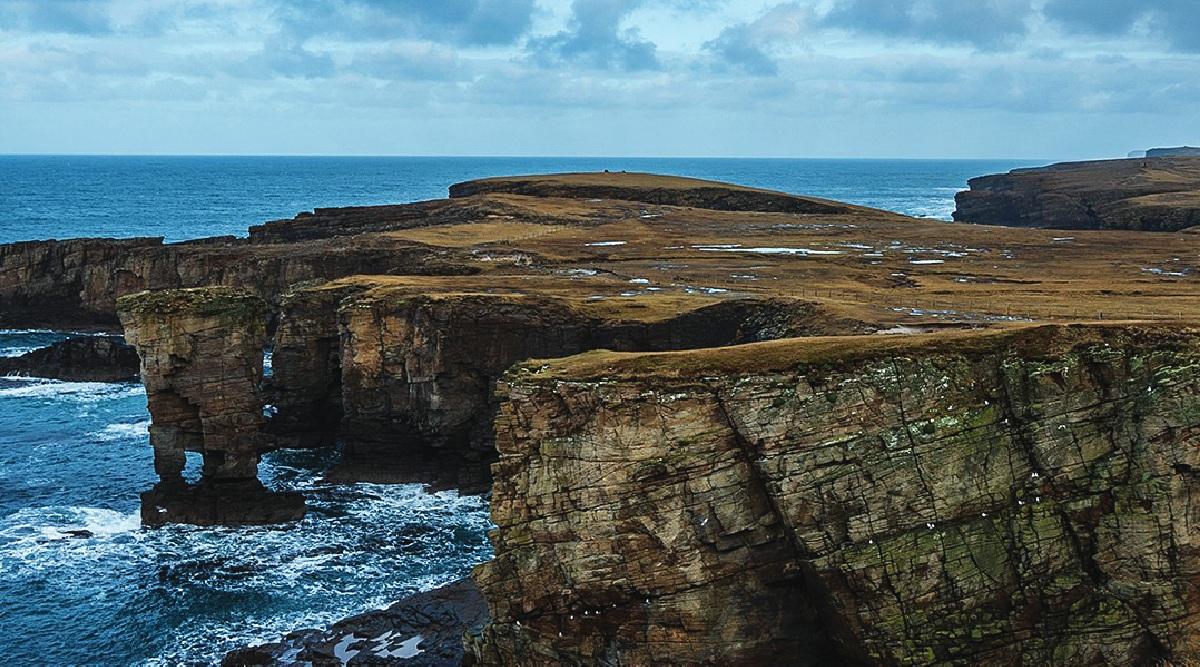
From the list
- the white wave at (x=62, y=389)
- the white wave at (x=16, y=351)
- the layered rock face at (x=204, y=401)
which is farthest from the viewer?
the white wave at (x=16, y=351)

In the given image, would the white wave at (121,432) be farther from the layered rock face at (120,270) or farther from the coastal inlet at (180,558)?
the layered rock face at (120,270)

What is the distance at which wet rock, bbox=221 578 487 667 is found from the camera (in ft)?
138

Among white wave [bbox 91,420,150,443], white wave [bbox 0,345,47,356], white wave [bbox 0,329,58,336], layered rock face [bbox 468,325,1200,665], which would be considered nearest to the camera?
layered rock face [bbox 468,325,1200,665]

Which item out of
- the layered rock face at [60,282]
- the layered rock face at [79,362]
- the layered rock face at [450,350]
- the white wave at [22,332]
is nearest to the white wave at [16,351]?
the layered rock face at [79,362]

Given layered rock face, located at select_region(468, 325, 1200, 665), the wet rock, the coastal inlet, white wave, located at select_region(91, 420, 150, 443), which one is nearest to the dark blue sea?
the coastal inlet

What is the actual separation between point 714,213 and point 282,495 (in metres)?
85.5

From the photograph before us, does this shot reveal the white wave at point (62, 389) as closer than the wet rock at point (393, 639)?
No

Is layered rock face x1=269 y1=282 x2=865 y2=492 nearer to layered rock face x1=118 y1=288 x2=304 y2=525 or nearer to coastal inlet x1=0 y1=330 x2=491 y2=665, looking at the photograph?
Answer: coastal inlet x1=0 y1=330 x2=491 y2=665

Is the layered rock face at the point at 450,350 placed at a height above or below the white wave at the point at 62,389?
above

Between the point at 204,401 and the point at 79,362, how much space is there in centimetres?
3691

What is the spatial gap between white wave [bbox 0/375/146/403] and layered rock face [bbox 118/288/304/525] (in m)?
27.1

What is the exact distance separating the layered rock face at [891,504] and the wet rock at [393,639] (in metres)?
8.68

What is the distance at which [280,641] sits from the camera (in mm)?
43938

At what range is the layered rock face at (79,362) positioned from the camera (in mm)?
87188
